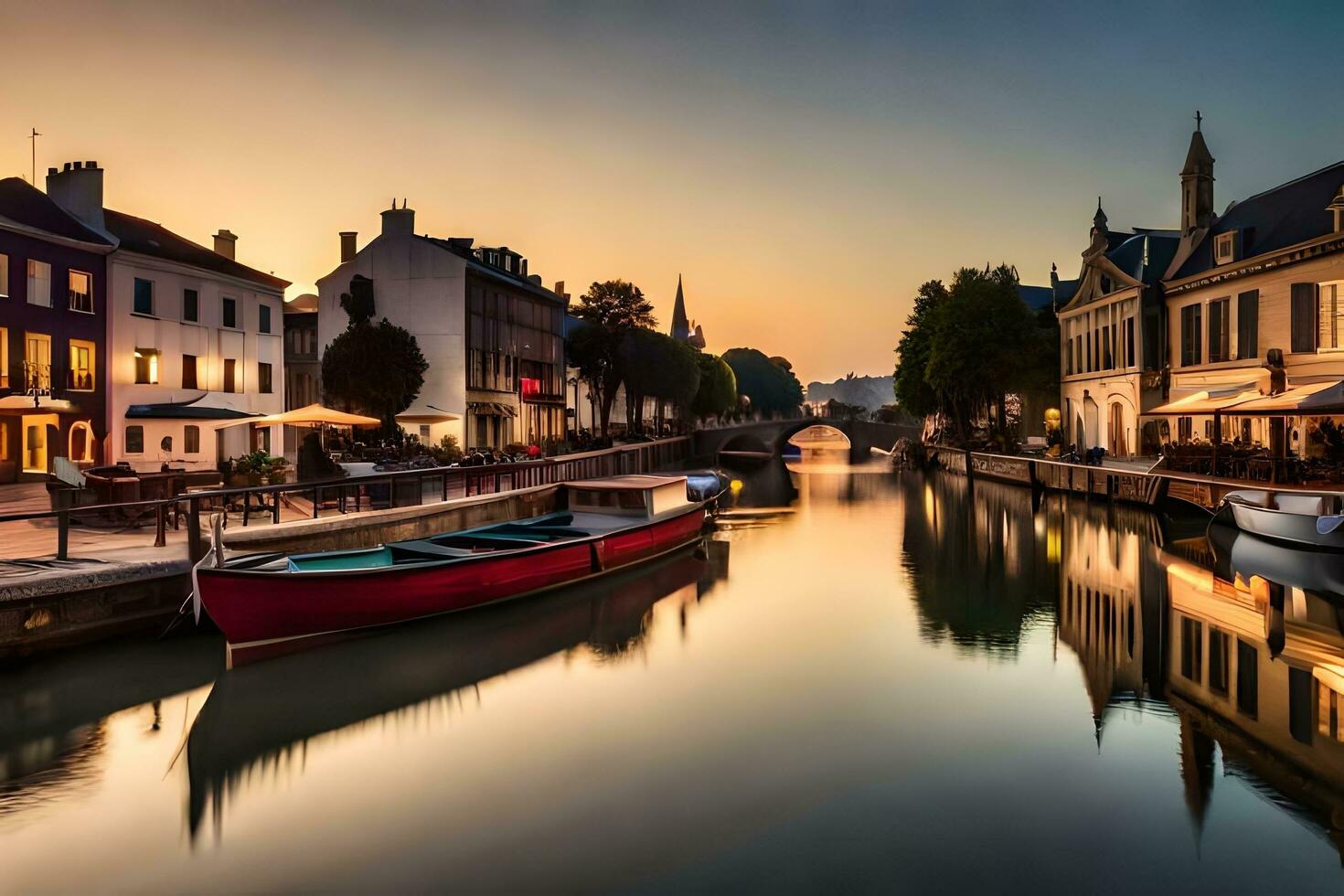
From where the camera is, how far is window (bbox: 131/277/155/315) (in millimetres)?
31391

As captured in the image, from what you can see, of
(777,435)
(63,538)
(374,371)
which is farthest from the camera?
(777,435)

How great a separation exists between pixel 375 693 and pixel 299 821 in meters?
4.02

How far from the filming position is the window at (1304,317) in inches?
1166

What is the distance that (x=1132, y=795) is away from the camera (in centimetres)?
957

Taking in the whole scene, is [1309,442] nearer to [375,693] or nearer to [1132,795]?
[1132,795]

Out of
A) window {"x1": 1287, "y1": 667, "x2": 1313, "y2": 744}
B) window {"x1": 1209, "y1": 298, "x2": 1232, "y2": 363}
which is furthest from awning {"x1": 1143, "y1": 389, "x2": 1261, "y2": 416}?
window {"x1": 1287, "y1": 667, "x2": 1313, "y2": 744}

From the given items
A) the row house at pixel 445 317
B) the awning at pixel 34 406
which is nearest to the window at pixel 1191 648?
the awning at pixel 34 406

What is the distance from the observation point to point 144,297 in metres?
31.7

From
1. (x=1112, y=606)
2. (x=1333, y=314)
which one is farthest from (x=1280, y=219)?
(x=1112, y=606)

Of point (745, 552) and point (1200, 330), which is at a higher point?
point (1200, 330)

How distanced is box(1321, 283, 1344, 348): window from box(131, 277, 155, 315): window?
39.1 m

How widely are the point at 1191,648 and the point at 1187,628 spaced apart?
1553 mm

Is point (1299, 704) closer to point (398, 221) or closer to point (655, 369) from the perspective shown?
point (398, 221)

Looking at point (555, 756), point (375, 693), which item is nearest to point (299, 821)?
point (555, 756)
